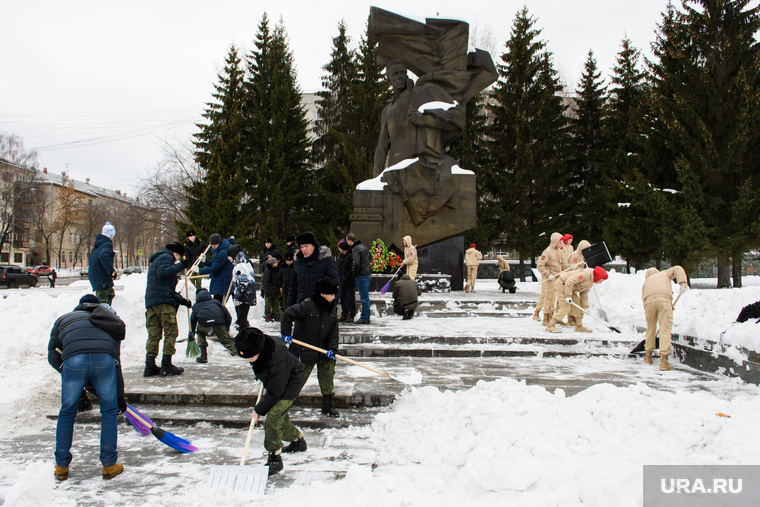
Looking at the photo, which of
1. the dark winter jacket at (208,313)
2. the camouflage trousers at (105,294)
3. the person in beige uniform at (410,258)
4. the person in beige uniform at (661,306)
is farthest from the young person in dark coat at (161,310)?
the person in beige uniform at (661,306)

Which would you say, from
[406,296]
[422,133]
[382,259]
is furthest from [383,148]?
[406,296]

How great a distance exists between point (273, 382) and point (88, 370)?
1.45 m

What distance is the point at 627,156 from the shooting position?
79.7ft

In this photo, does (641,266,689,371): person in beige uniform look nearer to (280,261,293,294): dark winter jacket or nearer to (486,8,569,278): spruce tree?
(280,261,293,294): dark winter jacket

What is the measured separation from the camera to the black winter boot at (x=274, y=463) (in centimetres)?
369

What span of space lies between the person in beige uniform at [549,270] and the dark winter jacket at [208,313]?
617 centimetres

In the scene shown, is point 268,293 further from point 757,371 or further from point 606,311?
point 757,371

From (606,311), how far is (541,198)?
1910 centimetres

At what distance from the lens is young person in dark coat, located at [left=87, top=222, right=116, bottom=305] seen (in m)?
7.59

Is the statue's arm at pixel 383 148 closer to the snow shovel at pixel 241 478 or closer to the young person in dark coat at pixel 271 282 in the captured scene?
the young person in dark coat at pixel 271 282

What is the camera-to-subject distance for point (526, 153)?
91.3ft

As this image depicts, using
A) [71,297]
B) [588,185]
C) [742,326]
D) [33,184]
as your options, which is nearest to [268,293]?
[71,297]

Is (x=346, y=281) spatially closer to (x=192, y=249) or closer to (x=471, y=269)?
(x=192, y=249)

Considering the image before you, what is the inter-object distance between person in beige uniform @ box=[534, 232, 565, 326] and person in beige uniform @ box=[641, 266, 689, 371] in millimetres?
2443
